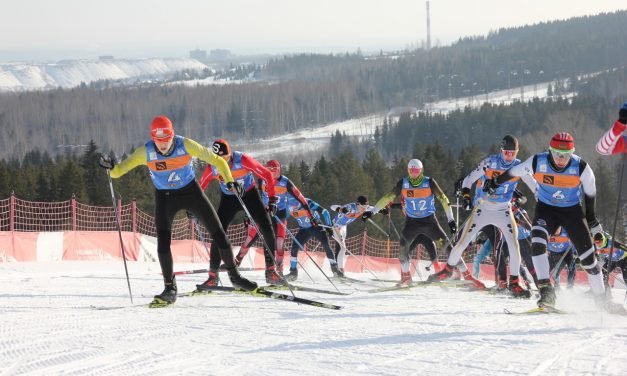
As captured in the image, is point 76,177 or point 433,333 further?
point 76,177

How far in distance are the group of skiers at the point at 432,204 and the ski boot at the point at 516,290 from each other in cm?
1

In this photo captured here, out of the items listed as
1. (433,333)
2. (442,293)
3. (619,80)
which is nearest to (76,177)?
(442,293)

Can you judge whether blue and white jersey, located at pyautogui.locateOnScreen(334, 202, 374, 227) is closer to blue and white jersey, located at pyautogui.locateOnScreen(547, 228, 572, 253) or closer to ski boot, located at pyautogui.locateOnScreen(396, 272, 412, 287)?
ski boot, located at pyautogui.locateOnScreen(396, 272, 412, 287)

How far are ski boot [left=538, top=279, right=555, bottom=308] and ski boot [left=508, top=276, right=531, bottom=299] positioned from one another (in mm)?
1871

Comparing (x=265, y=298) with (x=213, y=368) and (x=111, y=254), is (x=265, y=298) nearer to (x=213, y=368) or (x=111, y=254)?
(x=213, y=368)

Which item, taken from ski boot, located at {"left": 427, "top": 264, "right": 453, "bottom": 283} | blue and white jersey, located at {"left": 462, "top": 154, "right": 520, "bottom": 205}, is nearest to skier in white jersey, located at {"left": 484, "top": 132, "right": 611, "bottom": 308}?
blue and white jersey, located at {"left": 462, "top": 154, "right": 520, "bottom": 205}

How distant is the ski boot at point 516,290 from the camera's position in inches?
373

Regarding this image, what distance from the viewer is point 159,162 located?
24.3 ft

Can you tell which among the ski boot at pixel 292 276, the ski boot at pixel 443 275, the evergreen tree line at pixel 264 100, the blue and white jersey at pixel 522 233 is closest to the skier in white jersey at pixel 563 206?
the ski boot at pixel 443 275

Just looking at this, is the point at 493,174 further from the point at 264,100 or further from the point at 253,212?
the point at 264,100

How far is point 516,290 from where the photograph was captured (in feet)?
31.4

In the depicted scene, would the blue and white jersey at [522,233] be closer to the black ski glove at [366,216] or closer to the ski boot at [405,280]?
the ski boot at [405,280]

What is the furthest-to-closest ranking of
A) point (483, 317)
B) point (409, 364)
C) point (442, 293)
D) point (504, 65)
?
point (504, 65) < point (442, 293) < point (483, 317) < point (409, 364)

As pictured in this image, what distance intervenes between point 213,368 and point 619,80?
161398mm
